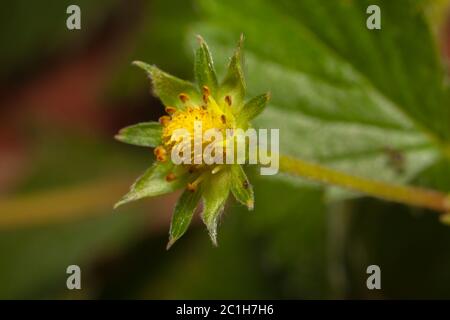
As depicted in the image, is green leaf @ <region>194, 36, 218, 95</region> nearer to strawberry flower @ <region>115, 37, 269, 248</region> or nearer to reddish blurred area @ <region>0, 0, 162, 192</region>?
strawberry flower @ <region>115, 37, 269, 248</region>

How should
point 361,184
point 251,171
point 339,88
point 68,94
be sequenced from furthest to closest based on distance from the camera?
1. point 68,94
2. point 251,171
3. point 339,88
4. point 361,184

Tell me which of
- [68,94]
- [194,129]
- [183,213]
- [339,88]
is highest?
[68,94]

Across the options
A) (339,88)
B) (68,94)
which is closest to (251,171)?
(339,88)

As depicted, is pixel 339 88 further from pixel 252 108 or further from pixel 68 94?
pixel 68 94

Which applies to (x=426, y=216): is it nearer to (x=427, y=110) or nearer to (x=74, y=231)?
(x=427, y=110)

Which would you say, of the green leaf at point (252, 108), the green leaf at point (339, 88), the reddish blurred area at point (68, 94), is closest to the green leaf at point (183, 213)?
the green leaf at point (252, 108)

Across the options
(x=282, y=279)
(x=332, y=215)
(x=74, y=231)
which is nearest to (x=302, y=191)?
(x=332, y=215)

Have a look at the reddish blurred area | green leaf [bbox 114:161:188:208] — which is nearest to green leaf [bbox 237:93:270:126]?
green leaf [bbox 114:161:188:208]
